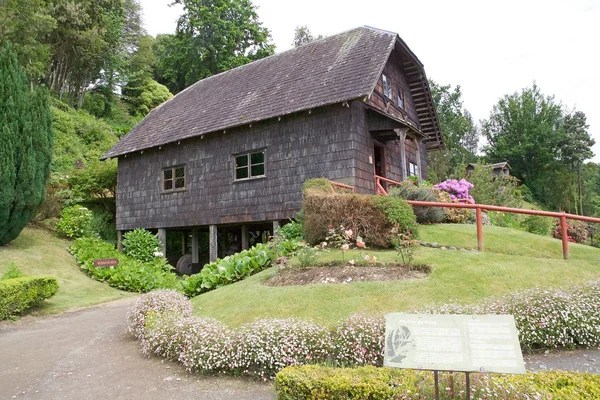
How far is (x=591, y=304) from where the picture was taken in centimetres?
619

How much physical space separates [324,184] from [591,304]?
6.54 metres

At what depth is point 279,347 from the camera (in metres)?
5.56

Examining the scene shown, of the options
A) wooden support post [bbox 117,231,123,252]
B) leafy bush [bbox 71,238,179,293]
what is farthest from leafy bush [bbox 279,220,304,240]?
wooden support post [bbox 117,231,123,252]

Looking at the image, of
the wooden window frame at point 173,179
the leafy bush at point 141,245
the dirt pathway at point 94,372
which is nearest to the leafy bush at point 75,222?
the leafy bush at point 141,245

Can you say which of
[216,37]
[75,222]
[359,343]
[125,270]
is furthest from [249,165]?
[216,37]

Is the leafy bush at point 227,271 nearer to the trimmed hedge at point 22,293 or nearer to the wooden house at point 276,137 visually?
the wooden house at point 276,137

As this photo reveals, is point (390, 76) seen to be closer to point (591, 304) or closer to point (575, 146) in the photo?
point (591, 304)

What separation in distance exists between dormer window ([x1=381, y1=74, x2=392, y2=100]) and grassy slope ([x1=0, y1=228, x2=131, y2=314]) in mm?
12300

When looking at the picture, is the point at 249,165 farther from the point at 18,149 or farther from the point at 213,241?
the point at 18,149

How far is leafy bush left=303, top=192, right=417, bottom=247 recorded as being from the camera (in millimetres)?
9547

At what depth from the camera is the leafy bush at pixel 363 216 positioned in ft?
31.3

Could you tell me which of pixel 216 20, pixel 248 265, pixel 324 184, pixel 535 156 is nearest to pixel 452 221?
pixel 324 184

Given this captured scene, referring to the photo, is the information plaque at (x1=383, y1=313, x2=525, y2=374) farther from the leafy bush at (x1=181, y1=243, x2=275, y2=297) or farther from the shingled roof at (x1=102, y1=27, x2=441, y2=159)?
the shingled roof at (x1=102, y1=27, x2=441, y2=159)

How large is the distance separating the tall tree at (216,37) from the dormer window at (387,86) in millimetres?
25333
